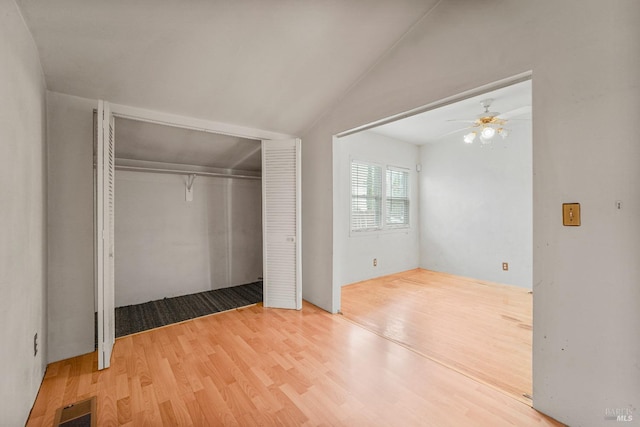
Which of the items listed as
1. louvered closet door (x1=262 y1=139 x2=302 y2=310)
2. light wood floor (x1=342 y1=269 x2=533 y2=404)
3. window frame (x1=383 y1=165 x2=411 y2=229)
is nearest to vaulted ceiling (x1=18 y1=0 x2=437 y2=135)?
louvered closet door (x1=262 y1=139 x2=302 y2=310)

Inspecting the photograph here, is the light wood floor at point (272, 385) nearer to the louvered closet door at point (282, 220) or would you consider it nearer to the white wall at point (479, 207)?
the louvered closet door at point (282, 220)

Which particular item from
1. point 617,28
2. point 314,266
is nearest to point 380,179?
point 314,266

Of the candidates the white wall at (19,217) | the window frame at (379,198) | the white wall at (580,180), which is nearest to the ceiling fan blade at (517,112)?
the window frame at (379,198)

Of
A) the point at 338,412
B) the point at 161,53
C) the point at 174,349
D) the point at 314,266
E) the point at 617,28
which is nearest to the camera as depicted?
the point at 617,28

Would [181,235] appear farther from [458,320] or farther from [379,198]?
[458,320]

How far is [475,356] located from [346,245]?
236cm

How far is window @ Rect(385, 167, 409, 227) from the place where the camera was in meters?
4.90

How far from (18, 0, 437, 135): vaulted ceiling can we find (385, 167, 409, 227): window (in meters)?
2.64

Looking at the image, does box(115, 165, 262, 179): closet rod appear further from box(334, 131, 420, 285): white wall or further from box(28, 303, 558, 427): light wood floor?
box(28, 303, 558, 427): light wood floor

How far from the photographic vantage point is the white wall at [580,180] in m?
1.25

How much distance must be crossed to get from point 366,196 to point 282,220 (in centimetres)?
194

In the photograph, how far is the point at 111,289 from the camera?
2137 mm

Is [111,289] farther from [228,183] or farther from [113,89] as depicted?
[228,183]

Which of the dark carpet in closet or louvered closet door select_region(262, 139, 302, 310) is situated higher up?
louvered closet door select_region(262, 139, 302, 310)
